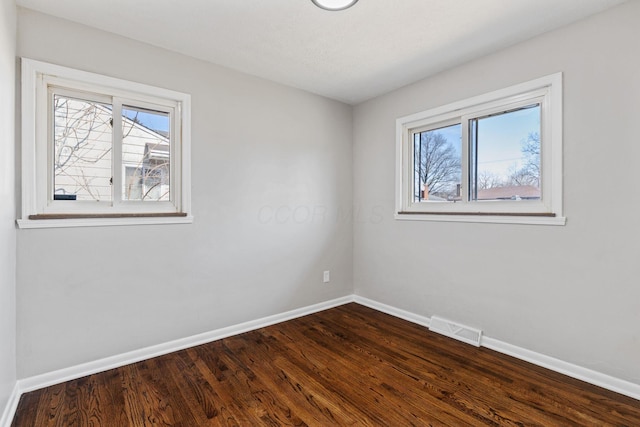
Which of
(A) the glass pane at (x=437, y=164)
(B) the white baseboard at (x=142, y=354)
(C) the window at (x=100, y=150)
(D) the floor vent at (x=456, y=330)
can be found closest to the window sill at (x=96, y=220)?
(C) the window at (x=100, y=150)

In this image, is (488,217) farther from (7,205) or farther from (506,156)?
(7,205)

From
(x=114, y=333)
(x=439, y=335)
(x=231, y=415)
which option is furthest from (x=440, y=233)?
(x=114, y=333)

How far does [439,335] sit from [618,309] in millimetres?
1283

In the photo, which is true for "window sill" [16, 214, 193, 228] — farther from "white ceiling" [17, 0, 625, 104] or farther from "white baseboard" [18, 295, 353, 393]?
"white ceiling" [17, 0, 625, 104]

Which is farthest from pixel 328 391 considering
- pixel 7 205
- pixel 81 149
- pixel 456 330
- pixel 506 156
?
pixel 81 149

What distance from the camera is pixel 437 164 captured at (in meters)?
3.13

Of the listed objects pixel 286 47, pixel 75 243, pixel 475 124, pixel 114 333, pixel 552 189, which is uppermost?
pixel 286 47

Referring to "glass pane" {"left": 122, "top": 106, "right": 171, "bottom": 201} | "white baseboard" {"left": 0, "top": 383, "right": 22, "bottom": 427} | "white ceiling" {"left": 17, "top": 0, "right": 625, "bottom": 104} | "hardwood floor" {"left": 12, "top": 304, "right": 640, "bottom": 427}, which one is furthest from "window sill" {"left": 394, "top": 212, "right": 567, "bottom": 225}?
"white baseboard" {"left": 0, "top": 383, "right": 22, "bottom": 427}

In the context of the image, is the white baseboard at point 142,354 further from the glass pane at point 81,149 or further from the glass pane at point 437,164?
the glass pane at point 437,164

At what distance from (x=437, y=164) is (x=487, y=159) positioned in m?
0.51

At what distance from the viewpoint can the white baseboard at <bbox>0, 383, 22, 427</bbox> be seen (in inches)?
64.5

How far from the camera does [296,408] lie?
5.99ft

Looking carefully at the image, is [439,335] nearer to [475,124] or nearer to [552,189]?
[552,189]

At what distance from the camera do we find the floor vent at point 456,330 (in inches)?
104
